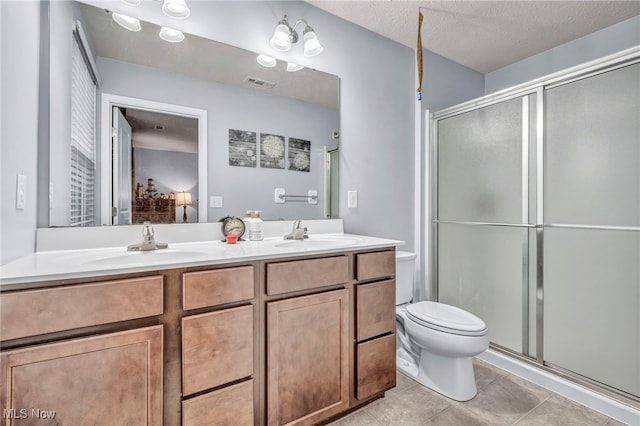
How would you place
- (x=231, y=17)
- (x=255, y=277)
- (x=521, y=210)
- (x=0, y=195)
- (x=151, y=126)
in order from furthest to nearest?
1. (x=521, y=210)
2. (x=231, y=17)
3. (x=151, y=126)
4. (x=255, y=277)
5. (x=0, y=195)

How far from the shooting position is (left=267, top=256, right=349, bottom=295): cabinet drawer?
4.07 feet

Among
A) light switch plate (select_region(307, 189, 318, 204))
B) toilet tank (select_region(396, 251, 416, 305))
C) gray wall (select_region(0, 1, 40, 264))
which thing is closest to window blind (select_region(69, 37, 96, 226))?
gray wall (select_region(0, 1, 40, 264))

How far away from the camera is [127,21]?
145 centimetres

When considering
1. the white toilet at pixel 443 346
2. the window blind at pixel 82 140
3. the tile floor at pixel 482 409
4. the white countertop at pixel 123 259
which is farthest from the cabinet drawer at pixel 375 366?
the window blind at pixel 82 140

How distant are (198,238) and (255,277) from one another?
22.1 inches

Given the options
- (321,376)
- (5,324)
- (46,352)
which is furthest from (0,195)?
(321,376)

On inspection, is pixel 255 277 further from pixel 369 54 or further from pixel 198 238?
pixel 369 54

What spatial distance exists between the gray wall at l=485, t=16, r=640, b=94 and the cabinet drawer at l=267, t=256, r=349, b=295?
260cm

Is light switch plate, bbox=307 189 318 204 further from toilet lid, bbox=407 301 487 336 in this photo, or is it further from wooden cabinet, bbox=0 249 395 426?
toilet lid, bbox=407 301 487 336

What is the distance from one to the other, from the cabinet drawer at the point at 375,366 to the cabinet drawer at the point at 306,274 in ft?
1.30

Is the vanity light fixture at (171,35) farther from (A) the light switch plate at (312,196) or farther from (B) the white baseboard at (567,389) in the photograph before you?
(B) the white baseboard at (567,389)

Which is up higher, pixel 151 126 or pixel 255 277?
pixel 151 126

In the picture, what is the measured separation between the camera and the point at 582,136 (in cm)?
172

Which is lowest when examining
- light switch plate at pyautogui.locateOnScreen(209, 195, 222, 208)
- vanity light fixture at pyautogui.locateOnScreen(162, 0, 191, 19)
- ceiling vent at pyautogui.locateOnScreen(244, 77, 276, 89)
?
light switch plate at pyautogui.locateOnScreen(209, 195, 222, 208)
